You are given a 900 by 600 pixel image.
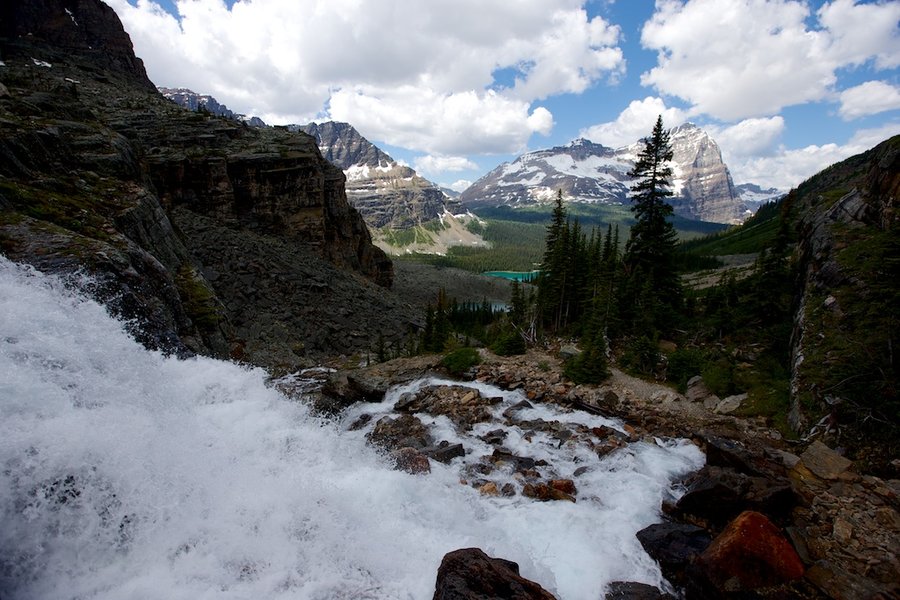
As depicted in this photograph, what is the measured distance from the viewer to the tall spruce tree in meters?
31.2

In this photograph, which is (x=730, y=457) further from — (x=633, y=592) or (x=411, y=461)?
(x=411, y=461)

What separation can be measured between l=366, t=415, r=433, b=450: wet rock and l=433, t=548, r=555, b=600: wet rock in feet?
26.9

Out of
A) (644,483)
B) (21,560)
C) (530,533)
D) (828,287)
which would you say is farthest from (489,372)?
(21,560)

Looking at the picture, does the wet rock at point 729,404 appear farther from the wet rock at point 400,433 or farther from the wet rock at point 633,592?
the wet rock at point 400,433

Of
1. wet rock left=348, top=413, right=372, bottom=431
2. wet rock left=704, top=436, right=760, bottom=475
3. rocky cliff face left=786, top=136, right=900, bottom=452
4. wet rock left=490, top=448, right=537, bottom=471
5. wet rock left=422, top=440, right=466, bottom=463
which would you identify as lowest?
wet rock left=348, top=413, right=372, bottom=431

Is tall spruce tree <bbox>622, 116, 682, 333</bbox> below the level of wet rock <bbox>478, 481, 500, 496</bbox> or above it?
above

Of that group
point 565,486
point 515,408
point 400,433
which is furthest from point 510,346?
point 565,486

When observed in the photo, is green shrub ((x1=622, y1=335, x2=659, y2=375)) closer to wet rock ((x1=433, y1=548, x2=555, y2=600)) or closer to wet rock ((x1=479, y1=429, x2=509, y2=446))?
wet rock ((x1=479, y1=429, x2=509, y2=446))

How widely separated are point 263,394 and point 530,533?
14.2m

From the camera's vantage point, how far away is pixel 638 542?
424 inches

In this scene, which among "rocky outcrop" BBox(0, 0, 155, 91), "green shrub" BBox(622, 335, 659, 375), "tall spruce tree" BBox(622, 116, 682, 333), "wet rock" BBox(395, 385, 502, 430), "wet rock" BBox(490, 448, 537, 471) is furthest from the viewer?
"rocky outcrop" BBox(0, 0, 155, 91)

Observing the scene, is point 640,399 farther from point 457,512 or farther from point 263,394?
point 263,394

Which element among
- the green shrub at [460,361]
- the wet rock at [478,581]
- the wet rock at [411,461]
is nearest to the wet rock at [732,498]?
the wet rock at [478,581]

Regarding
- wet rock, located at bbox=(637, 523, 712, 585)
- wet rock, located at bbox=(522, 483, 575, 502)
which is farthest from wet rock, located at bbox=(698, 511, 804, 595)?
wet rock, located at bbox=(522, 483, 575, 502)
